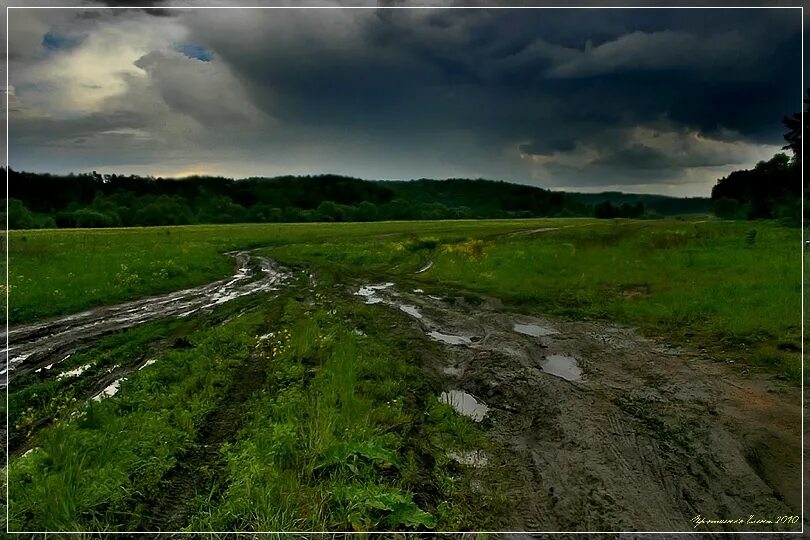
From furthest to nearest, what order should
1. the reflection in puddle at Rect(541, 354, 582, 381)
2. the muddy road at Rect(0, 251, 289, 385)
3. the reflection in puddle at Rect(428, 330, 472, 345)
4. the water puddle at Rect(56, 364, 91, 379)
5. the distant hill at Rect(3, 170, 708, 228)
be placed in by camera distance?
the distant hill at Rect(3, 170, 708, 228) → the reflection in puddle at Rect(428, 330, 472, 345) → the muddy road at Rect(0, 251, 289, 385) → the reflection in puddle at Rect(541, 354, 582, 381) → the water puddle at Rect(56, 364, 91, 379)

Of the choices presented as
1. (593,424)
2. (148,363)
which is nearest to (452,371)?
(593,424)

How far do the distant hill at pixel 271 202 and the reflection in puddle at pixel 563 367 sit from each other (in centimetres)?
2072

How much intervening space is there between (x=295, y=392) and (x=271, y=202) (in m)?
69.4

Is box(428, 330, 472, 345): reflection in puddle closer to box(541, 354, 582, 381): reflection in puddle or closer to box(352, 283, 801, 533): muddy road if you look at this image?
box(352, 283, 801, 533): muddy road

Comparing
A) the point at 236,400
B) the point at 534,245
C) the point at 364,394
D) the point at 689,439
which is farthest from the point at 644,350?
the point at 534,245

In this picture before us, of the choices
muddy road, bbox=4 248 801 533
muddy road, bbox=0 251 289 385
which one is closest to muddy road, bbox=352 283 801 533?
muddy road, bbox=4 248 801 533

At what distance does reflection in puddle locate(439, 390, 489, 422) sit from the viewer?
7.46m

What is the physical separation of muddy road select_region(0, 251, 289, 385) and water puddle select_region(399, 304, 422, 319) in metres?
6.59

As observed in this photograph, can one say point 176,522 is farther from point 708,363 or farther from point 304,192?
point 304,192

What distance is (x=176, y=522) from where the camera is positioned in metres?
4.58

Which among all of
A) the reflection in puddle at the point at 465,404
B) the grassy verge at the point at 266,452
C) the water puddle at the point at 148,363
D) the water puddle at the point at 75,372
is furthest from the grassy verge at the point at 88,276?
the reflection in puddle at the point at 465,404

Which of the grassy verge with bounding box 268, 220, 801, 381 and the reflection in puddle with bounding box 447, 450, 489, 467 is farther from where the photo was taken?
the grassy verge with bounding box 268, 220, 801, 381

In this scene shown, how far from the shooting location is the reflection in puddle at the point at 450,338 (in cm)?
1141

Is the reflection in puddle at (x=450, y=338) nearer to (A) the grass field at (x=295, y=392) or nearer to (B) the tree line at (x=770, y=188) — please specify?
(A) the grass field at (x=295, y=392)
